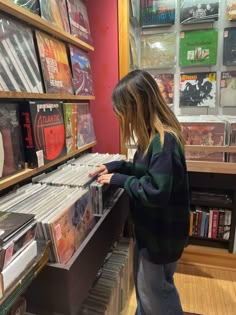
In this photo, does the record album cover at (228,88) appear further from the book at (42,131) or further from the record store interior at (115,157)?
the book at (42,131)

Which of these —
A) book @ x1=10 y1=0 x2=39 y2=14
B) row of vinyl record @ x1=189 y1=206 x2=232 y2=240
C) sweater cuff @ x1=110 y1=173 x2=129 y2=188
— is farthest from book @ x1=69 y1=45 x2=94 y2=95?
row of vinyl record @ x1=189 y1=206 x2=232 y2=240

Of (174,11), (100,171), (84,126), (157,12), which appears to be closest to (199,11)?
(174,11)

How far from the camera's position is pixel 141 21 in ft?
6.73

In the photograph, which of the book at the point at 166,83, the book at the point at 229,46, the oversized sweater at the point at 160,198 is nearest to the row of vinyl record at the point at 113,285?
the oversized sweater at the point at 160,198

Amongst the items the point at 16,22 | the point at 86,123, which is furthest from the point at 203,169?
the point at 16,22

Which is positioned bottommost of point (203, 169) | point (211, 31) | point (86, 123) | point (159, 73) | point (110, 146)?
point (203, 169)

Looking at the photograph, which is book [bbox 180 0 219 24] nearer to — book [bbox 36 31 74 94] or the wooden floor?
book [bbox 36 31 74 94]

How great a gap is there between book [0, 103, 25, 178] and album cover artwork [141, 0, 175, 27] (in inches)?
57.6

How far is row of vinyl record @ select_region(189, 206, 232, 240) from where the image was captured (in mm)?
1918

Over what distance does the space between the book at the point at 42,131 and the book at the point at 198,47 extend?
47.4 inches

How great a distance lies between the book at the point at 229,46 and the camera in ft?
6.32

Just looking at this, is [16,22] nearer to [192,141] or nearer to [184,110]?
[192,141]

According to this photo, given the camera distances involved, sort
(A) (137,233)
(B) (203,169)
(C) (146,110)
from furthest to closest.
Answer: (B) (203,169), (A) (137,233), (C) (146,110)

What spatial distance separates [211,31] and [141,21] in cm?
53
